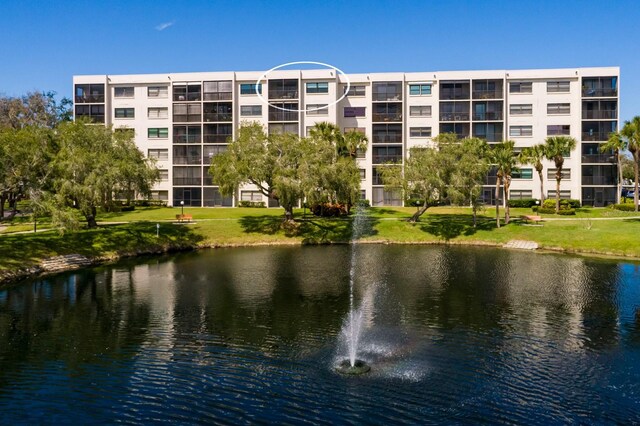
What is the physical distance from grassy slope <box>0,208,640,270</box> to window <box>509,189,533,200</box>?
46.0 feet

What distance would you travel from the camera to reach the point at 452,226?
68.3 m

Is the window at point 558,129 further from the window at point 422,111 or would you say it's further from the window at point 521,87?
the window at point 422,111

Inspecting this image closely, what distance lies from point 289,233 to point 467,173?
74.9ft

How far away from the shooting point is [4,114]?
105m

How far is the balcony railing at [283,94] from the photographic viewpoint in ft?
310

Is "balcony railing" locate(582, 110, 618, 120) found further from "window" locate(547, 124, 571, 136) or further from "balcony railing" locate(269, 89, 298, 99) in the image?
"balcony railing" locate(269, 89, 298, 99)

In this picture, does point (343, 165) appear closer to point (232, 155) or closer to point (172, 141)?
point (232, 155)

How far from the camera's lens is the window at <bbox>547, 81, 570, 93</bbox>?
305 feet

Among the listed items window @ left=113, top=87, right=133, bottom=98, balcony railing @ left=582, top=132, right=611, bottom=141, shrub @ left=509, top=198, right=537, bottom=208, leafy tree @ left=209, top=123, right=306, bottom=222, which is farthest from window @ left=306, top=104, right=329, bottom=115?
balcony railing @ left=582, top=132, right=611, bottom=141

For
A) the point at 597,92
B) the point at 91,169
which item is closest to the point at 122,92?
the point at 91,169

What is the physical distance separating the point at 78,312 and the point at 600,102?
8948 cm

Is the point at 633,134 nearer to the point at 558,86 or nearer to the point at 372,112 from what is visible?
the point at 558,86

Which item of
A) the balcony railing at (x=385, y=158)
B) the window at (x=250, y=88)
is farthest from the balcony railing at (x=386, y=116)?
the window at (x=250, y=88)

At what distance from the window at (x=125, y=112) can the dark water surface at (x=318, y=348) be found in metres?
61.6
